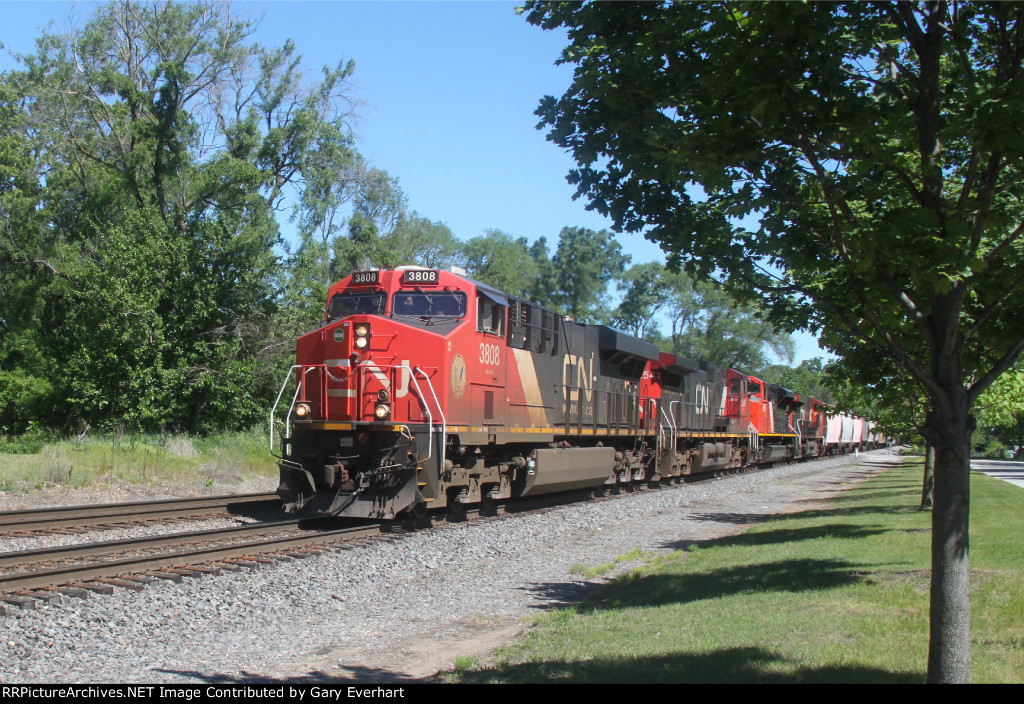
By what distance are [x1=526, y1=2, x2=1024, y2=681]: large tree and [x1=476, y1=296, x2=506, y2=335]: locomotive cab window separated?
7907 millimetres

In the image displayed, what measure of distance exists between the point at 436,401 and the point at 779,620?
6.49 metres

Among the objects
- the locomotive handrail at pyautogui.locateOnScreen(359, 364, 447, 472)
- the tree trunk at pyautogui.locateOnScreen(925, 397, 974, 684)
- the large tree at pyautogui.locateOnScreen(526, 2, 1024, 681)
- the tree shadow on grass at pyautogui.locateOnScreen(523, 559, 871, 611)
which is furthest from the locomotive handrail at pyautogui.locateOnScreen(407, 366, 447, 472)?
the tree trunk at pyautogui.locateOnScreen(925, 397, 974, 684)

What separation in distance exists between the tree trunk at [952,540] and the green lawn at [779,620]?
0.74m

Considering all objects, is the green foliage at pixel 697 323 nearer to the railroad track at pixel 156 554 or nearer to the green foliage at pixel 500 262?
the green foliage at pixel 500 262

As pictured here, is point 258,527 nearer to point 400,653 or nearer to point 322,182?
point 400,653

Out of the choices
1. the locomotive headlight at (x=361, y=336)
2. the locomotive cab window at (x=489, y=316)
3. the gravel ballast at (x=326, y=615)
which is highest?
the locomotive cab window at (x=489, y=316)

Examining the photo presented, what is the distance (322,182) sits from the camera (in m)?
33.9

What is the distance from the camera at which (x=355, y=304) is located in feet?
45.3

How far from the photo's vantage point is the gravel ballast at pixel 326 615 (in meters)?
6.29

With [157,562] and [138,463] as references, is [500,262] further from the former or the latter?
[157,562]

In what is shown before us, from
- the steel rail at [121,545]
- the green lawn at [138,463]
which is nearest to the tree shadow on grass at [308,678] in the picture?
the steel rail at [121,545]

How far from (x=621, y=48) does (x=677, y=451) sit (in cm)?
2040

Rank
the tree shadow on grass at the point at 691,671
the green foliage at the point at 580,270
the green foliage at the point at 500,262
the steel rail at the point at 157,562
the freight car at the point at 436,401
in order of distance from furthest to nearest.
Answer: the green foliage at the point at 580,270 < the green foliage at the point at 500,262 < the freight car at the point at 436,401 < the steel rail at the point at 157,562 < the tree shadow on grass at the point at 691,671

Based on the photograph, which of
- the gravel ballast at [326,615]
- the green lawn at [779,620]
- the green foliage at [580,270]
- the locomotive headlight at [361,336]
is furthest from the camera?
the green foliage at [580,270]
